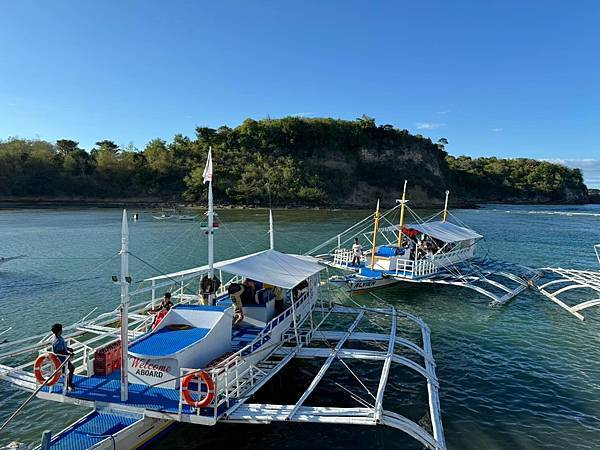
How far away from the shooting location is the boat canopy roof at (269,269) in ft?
46.1

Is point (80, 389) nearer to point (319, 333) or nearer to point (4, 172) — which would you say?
point (319, 333)

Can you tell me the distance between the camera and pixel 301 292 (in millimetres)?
17453

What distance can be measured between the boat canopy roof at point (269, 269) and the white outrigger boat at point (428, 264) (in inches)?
398

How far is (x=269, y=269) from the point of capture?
49.5ft

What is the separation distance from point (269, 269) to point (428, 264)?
16065mm

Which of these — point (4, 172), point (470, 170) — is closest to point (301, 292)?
point (4, 172)

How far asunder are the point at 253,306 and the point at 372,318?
31.7 feet

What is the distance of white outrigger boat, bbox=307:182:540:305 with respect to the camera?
88.5 feet

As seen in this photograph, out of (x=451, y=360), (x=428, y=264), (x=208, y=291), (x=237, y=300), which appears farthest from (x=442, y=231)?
(x=208, y=291)

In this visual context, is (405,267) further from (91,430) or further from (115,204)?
(115,204)

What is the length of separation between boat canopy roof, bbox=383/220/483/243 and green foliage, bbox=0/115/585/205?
74.6m

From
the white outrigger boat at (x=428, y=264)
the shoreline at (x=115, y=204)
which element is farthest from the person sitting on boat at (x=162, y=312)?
the shoreline at (x=115, y=204)

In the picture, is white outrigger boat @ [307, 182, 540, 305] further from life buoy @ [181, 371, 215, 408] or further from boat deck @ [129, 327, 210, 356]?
life buoy @ [181, 371, 215, 408]

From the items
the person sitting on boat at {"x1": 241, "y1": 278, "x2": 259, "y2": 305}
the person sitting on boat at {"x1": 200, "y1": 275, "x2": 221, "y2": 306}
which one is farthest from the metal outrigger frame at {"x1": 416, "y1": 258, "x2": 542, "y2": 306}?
the person sitting on boat at {"x1": 200, "y1": 275, "x2": 221, "y2": 306}
